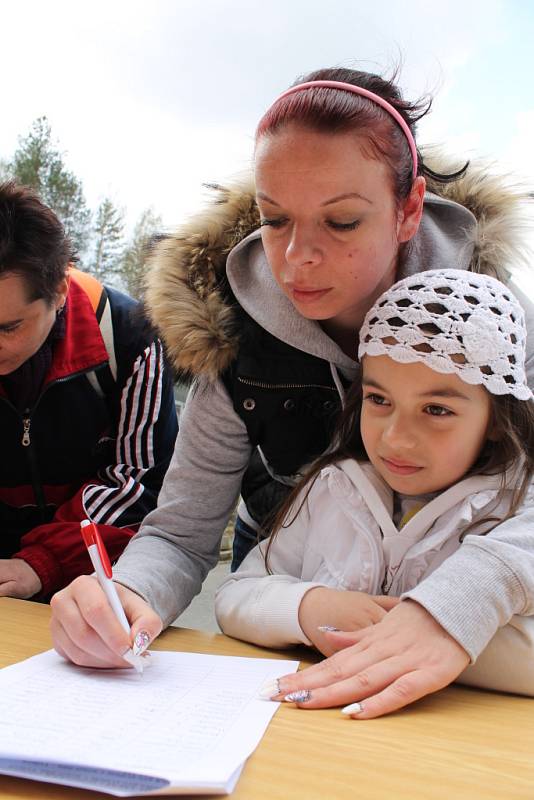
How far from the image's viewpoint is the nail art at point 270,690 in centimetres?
73

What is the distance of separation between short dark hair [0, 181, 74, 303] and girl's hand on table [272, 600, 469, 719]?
38.0 inches

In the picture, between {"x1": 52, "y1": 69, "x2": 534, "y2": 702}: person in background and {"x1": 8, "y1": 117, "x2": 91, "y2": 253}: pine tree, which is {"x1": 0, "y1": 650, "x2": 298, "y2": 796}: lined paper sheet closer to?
{"x1": 52, "y1": 69, "x2": 534, "y2": 702}: person in background

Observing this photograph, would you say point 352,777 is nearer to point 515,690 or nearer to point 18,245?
point 515,690

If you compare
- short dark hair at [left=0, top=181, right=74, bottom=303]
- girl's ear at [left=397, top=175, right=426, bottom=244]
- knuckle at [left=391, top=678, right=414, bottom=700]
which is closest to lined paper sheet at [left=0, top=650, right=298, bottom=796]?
knuckle at [left=391, top=678, right=414, bottom=700]

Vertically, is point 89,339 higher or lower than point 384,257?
lower

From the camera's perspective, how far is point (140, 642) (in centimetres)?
80

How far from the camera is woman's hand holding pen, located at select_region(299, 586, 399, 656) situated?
83 centimetres

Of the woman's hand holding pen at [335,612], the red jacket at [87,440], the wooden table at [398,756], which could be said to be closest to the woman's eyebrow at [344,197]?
the woman's hand holding pen at [335,612]

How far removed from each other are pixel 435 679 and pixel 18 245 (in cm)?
109

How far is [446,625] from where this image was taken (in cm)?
73

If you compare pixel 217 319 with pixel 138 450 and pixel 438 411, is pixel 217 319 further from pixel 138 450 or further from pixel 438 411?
pixel 138 450

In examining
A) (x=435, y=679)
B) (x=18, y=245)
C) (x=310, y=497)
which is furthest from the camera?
(x=18, y=245)

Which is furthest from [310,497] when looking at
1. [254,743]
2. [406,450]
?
[254,743]

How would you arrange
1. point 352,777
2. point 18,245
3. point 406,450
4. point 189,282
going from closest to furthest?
point 352,777 → point 406,450 → point 189,282 → point 18,245
